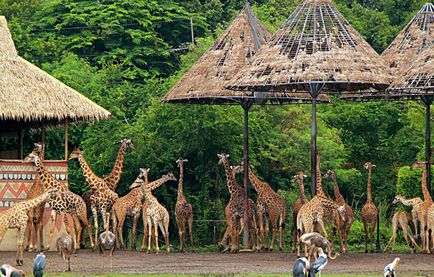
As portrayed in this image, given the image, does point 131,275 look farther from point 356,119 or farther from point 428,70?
point 356,119

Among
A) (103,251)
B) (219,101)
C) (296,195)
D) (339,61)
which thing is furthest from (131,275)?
(296,195)

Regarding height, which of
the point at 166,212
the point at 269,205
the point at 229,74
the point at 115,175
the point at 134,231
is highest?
the point at 229,74

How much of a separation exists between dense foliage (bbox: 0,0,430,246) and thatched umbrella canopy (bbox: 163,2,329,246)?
88.3 inches

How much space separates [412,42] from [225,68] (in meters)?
4.40

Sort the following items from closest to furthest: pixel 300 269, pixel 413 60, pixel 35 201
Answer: pixel 300 269, pixel 35 201, pixel 413 60

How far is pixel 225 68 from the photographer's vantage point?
27219 millimetres

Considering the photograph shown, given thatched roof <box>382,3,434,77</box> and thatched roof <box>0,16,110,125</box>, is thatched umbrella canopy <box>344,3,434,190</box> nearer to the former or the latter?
thatched roof <box>382,3,434,77</box>

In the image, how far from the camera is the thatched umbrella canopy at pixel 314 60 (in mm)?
23875

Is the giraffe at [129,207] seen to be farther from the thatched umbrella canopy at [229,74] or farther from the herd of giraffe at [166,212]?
the thatched umbrella canopy at [229,74]

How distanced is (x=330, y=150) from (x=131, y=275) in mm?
11498

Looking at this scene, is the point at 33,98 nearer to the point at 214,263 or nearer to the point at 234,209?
the point at 234,209

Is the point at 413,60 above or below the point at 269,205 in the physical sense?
above

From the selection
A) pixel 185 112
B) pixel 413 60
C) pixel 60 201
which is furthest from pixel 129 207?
pixel 413 60

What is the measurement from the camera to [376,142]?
120ft
